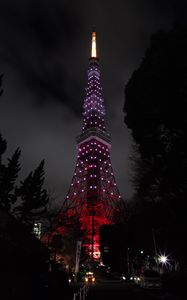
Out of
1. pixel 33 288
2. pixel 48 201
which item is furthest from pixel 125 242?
pixel 33 288

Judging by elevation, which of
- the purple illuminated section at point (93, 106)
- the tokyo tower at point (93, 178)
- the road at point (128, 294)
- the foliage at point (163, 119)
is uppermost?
the purple illuminated section at point (93, 106)

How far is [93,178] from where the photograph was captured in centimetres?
7088

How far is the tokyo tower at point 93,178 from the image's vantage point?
2544 inches

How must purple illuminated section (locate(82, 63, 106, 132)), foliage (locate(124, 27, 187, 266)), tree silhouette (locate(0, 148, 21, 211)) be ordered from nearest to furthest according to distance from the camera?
foliage (locate(124, 27, 187, 266)) < tree silhouette (locate(0, 148, 21, 211)) < purple illuminated section (locate(82, 63, 106, 132))

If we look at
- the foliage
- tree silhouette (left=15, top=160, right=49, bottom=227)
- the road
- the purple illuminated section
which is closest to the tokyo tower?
the purple illuminated section

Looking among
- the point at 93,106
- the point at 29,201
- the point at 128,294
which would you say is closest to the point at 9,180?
the point at 29,201

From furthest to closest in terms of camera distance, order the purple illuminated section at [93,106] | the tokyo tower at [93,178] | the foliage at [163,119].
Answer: the purple illuminated section at [93,106] → the tokyo tower at [93,178] → the foliage at [163,119]

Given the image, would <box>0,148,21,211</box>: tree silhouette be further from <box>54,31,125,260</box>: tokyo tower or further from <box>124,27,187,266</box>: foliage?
<box>54,31,125,260</box>: tokyo tower

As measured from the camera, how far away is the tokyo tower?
64.6 metres

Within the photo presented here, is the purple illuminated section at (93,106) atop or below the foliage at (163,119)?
atop

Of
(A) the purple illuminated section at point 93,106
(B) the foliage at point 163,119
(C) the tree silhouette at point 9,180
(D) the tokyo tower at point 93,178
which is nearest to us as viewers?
(B) the foliage at point 163,119

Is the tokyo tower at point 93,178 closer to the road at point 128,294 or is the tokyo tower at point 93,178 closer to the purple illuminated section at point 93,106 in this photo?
the purple illuminated section at point 93,106

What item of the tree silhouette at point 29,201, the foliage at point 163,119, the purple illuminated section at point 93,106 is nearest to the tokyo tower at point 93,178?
the purple illuminated section at point 93,106

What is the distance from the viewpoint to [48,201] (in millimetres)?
34406
